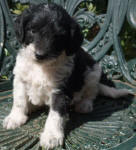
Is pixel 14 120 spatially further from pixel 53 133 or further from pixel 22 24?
pixel 22 24

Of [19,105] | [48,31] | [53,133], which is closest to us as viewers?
[48,31]

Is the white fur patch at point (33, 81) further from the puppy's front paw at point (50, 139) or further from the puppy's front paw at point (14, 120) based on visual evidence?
the puppy's front paw at point (50, 139)

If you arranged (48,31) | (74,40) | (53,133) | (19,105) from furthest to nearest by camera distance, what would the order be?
1. (19,105)
2. (74,40)
3. (53,133)
4. (48,31)

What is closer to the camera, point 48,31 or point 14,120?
point 48,31

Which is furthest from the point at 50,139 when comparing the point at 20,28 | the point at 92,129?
the point at 20,28

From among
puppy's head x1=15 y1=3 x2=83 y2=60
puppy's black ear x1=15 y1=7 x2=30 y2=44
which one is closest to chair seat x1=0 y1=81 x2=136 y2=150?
puppy's head x1=15 y1=3 x2=83 y2=60

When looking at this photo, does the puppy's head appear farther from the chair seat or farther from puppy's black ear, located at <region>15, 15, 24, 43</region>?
the chair seat

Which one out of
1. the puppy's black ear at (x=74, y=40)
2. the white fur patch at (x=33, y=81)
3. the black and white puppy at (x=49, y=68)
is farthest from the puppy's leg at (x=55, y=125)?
the puppy's black ear at (x=74, y=40)
